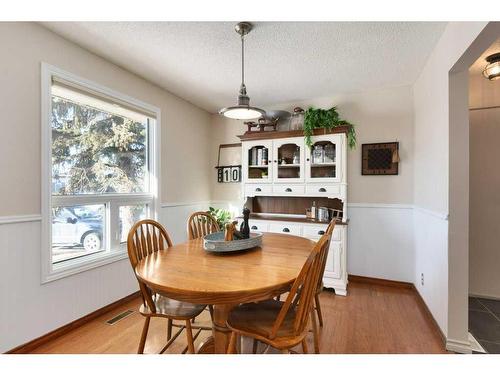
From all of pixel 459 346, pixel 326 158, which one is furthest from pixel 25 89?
pixel 459 346

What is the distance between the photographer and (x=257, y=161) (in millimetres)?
3402

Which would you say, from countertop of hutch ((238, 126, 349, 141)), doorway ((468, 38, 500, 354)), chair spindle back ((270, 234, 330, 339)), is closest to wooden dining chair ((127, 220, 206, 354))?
chair spindle back ((270, 234, 330, 339))

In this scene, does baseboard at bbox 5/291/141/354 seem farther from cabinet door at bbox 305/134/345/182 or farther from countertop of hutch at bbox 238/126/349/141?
cabinet door at bbox 305/134/345/182

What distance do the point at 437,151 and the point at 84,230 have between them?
3.10 metres

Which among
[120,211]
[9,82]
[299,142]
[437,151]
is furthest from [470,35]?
[120,211]

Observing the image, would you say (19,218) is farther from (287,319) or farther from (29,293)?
(287,319)

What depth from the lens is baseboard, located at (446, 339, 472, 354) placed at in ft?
5.80

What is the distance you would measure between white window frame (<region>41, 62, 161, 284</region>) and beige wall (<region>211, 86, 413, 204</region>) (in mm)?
2311

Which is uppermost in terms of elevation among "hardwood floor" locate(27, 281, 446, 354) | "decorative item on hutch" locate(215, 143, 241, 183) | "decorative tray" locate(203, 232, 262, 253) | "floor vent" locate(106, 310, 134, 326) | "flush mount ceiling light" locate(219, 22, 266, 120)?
"flush mount ceiling light" locate(219, 22, 266, 120)

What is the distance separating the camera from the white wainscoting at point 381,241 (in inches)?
118

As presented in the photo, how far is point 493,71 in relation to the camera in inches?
83.4

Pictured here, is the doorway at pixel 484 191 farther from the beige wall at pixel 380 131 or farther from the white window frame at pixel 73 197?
the white window frame at pixel 73 197

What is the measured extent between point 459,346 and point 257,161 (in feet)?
8.37
